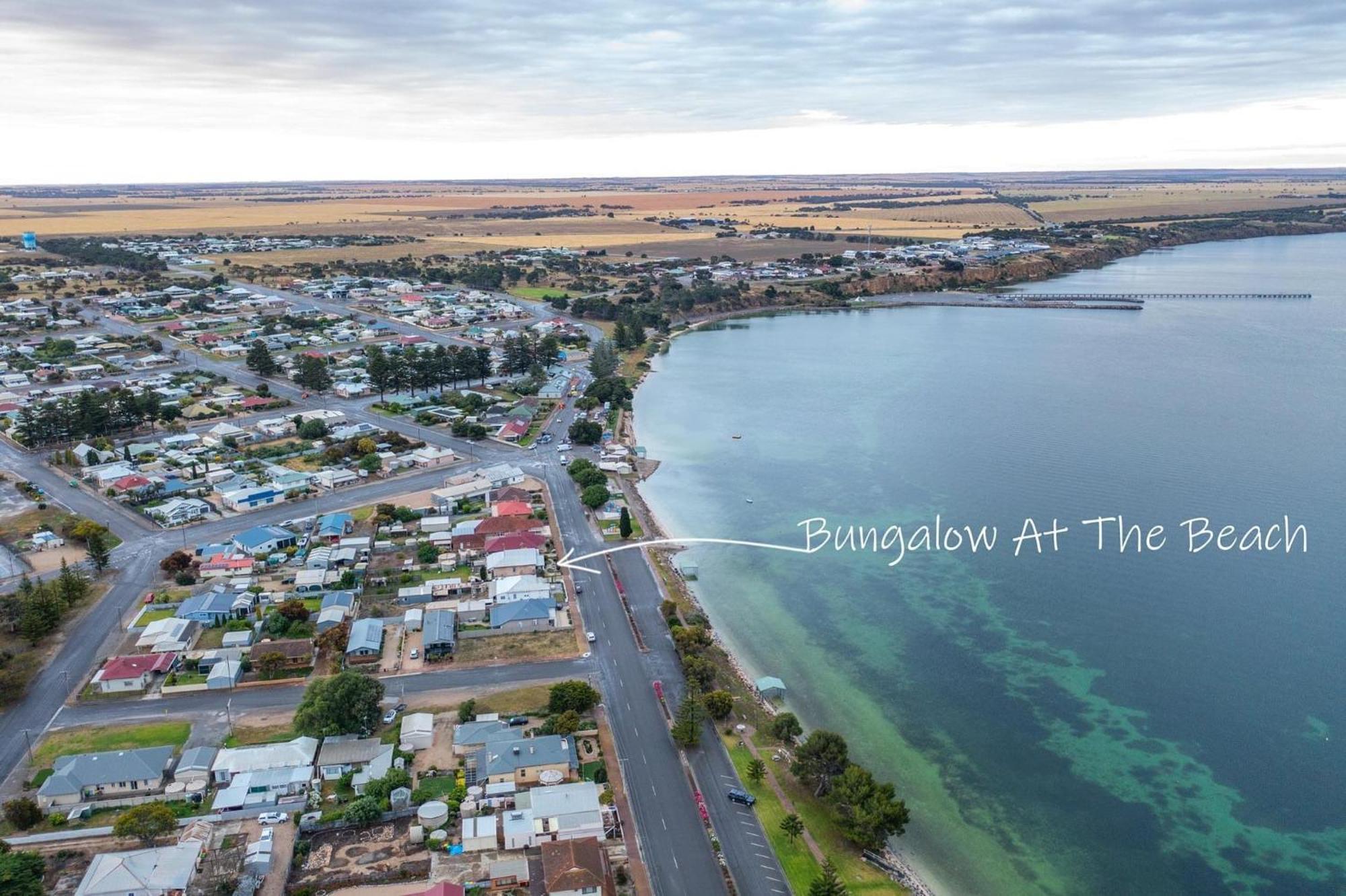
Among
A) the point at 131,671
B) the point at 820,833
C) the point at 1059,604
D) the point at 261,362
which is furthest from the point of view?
the point at 261,362

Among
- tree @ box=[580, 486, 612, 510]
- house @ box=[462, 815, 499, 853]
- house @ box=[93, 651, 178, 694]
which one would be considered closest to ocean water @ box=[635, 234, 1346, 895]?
tree @ box=[580, 486, 612, 510]

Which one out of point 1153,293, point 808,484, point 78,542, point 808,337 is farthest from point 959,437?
point 1153,293

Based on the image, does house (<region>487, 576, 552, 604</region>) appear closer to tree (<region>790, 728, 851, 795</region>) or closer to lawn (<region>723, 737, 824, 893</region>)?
lawn (<region>723, 737, 824, 893</region>)

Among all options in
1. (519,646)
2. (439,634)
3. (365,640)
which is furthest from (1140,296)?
(365,640)

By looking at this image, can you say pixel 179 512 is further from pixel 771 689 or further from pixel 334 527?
pixel 771 689

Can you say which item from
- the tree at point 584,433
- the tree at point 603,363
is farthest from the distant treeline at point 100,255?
the tree at point 584,433
